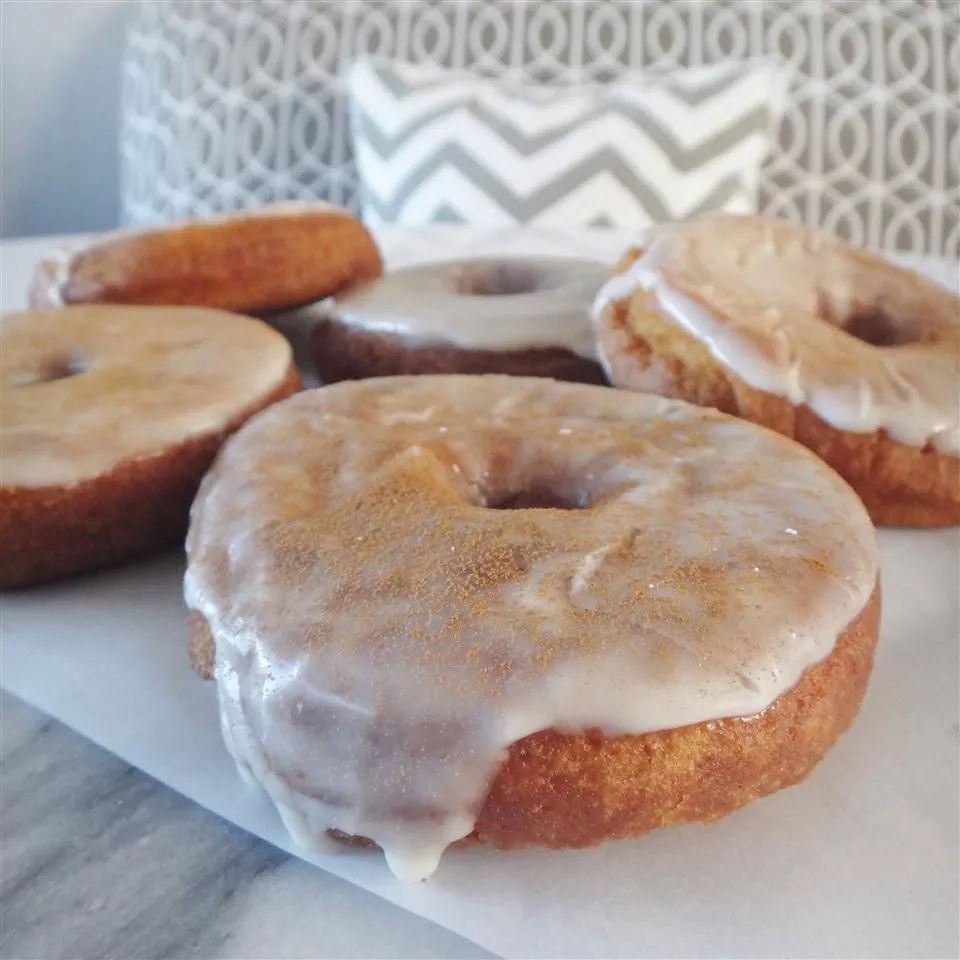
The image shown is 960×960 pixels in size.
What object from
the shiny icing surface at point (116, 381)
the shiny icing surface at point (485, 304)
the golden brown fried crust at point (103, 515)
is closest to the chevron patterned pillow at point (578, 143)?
the shiny icing surface at point (485, 304)

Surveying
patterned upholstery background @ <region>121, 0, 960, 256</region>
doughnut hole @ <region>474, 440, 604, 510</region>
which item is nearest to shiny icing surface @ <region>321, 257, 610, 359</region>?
doughnut hole @ <region>474, 440, 604, 510</region>

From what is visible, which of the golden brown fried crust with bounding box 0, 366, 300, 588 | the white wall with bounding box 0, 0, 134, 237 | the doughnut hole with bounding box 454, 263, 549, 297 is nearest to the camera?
the golden brown fried crust with bounding box 0, 366, 300, 588

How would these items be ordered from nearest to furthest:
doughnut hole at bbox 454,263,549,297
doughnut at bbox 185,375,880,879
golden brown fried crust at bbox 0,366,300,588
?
doughnut at bbox 185,375,880,879, golden brown fried crust at bbox 0,366,300,588, doughnut hole at bbox 454,263,549,297

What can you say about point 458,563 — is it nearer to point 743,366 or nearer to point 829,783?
point 829,783

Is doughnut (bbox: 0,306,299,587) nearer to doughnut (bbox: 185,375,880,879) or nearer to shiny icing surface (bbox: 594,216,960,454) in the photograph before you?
doughnut (bbox: 185,375,880,879)

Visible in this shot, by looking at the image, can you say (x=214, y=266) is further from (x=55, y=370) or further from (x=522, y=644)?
(x=522, y=644)

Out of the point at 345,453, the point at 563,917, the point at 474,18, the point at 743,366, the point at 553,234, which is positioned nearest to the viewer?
the point at 563,917

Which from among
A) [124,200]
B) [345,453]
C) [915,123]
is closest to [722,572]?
[345,453]
